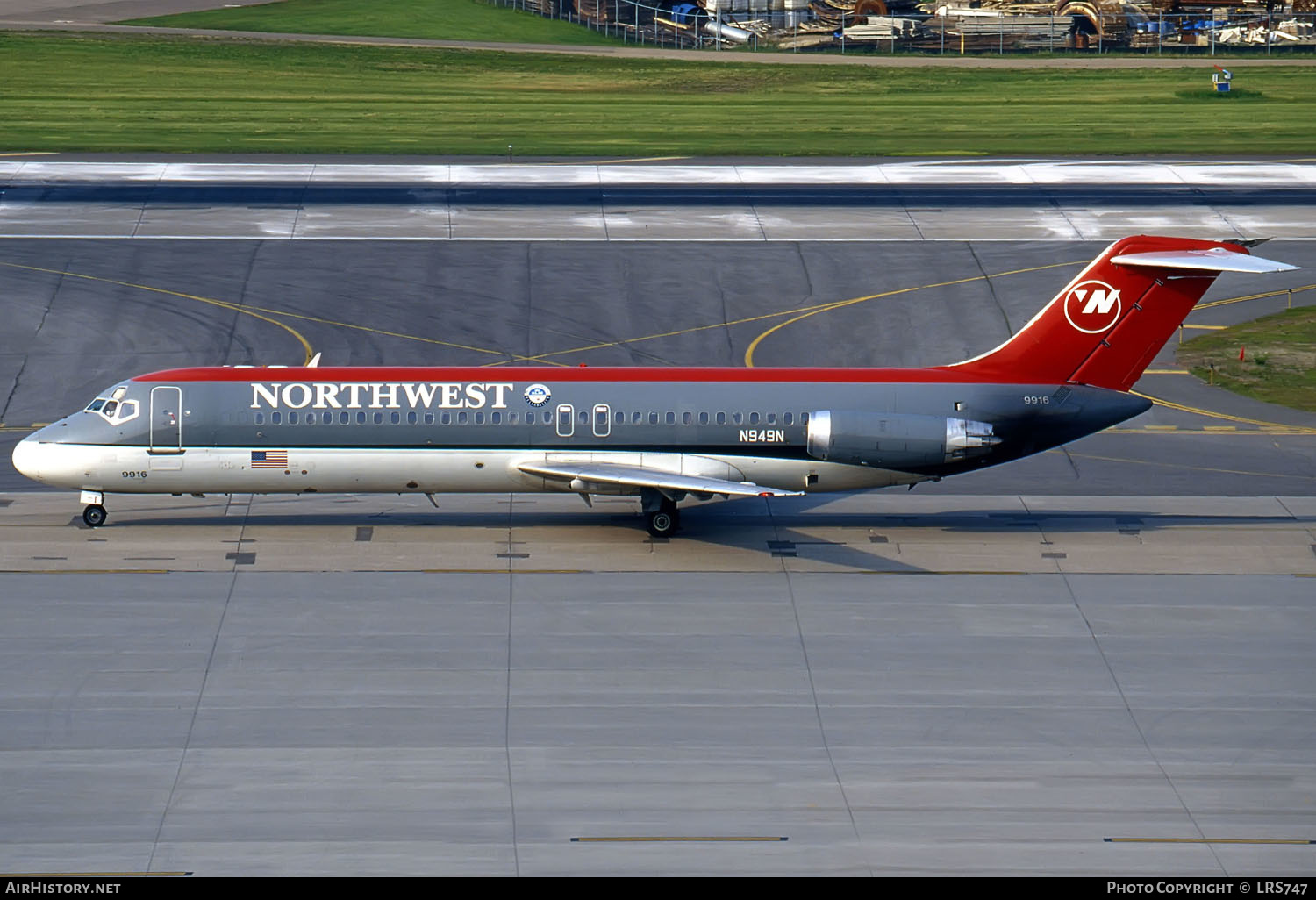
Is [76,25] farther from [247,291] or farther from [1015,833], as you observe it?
[1015,833]

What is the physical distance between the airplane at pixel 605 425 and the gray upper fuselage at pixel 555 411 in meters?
0.04

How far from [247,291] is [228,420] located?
21.1 metres

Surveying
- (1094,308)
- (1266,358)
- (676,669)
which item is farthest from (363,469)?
(1266,358)

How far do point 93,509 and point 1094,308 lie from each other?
24.1m

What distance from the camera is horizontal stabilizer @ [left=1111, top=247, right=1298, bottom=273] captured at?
36531 mm

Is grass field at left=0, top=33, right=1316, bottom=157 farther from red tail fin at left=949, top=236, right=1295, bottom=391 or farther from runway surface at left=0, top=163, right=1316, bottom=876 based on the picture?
red tail fin at left=949, top=236, right=1295, bottom=391

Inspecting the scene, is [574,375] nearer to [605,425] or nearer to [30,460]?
[605,425]

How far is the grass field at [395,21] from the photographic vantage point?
114375 millimetres

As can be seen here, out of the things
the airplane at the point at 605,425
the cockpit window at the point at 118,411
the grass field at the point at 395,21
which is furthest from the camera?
the grass field at the point at 395,21

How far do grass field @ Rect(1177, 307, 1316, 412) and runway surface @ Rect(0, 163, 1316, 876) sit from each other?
5.08 feet

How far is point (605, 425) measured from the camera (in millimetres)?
38281

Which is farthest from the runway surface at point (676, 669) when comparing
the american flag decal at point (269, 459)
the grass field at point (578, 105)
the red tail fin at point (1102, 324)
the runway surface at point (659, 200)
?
the grass field at point (578, 105)

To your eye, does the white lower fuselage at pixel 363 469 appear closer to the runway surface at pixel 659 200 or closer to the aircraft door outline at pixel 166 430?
the aircraft door outline at pixel 166 430

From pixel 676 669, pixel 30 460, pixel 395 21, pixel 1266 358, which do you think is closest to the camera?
pixel 676 669
